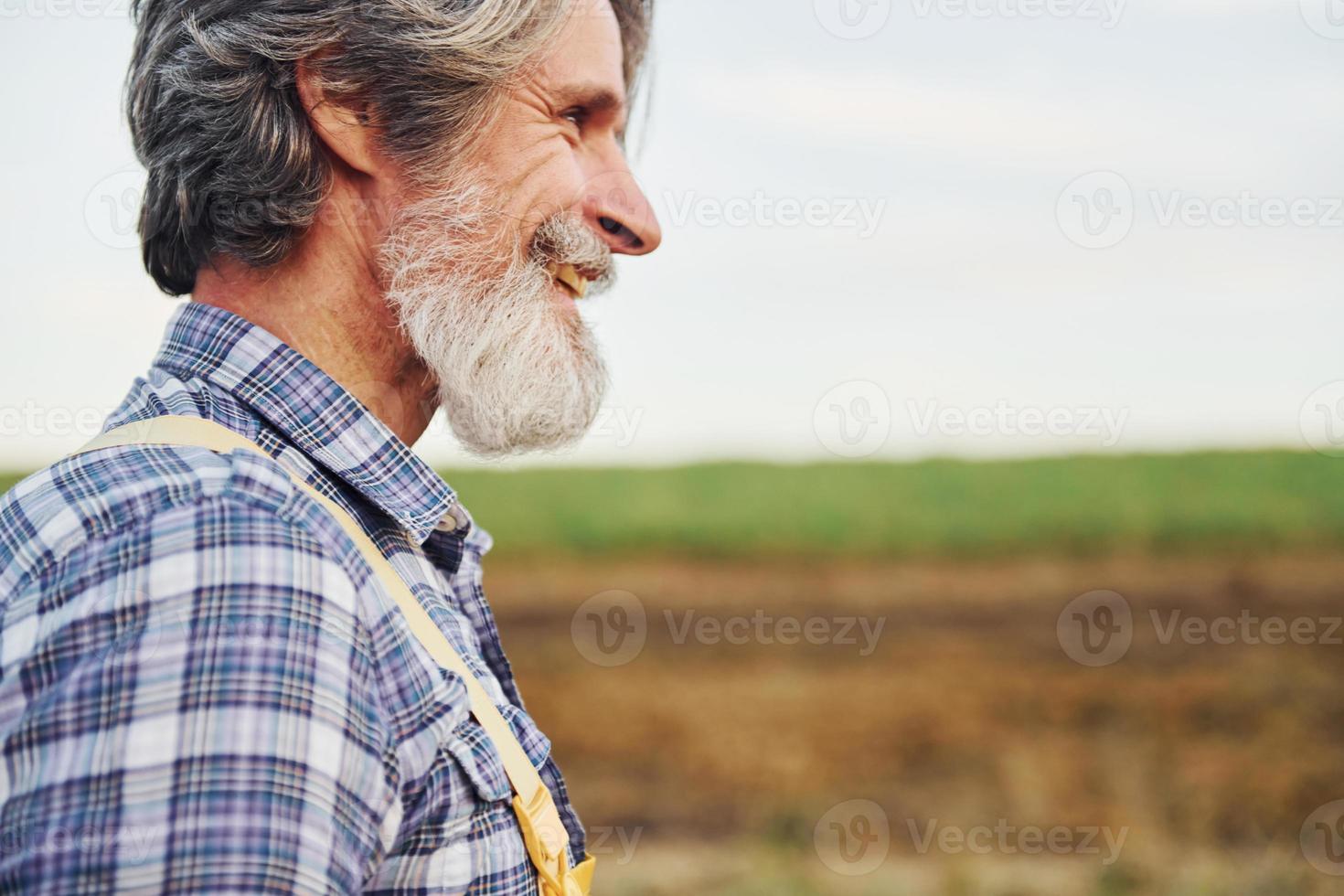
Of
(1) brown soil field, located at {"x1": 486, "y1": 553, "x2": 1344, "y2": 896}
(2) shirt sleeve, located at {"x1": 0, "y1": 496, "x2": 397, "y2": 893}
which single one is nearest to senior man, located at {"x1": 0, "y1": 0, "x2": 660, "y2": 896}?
(2) shirt sleeve, located at {"x1": 0, "y1": 496, "x2": 397, "y2": 893}

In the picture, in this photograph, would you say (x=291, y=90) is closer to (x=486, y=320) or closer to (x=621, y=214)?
(x=486, y=320)

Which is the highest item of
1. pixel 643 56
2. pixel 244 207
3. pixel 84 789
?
pixel 643 56

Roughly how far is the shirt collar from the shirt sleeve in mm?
407

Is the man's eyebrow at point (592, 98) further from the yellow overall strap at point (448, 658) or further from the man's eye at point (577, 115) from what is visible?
the yellow overall strap at point (448, 658)

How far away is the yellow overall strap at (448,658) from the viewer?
1376 mm

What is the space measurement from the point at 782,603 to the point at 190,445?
1137 centimetres

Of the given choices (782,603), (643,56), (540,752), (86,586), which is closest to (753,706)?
(782,603)

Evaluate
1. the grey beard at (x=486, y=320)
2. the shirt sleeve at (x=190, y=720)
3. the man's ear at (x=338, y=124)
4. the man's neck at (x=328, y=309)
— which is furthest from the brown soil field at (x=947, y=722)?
the shirt sleeve at (x=190, y=720)

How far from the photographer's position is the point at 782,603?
12430mm

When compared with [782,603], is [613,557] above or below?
above

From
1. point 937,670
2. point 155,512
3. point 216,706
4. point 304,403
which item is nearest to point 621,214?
point 304,403

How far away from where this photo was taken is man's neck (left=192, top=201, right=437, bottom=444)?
1.75 meters

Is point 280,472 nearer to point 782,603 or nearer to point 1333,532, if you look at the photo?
point 782,603

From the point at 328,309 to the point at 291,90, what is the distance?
38 cm
